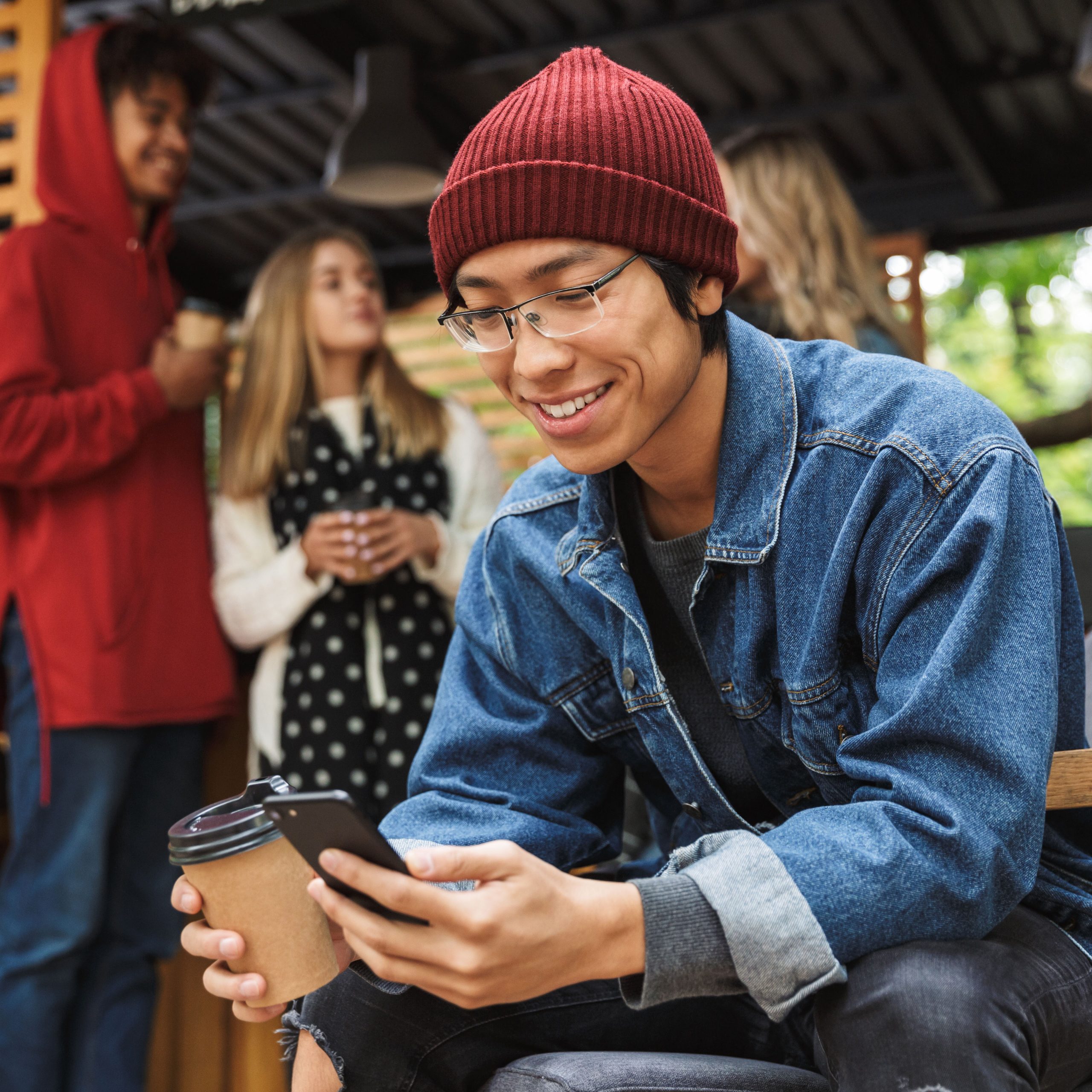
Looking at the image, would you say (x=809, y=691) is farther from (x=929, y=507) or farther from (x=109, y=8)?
(x=109, y=8)

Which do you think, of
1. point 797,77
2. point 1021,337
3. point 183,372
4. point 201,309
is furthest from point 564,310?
point 1021,337

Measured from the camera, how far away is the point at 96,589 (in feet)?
8.68

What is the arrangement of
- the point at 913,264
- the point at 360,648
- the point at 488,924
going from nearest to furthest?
the point at 488,924
the point at 360,648
the point at 913,264

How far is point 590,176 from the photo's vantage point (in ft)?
4.30

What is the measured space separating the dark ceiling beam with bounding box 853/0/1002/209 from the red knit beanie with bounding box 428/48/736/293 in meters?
4.09

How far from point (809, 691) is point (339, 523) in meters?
1.51

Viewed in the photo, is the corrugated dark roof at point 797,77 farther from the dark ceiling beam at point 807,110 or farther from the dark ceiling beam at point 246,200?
the dark ceiling beam at point 246,200

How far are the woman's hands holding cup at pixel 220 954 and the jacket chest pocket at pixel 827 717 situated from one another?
52 cm

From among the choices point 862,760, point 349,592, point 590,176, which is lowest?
point 349,592

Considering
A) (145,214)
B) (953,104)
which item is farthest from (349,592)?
(953,104)

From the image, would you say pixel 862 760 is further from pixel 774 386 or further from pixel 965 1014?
pixel 774 386

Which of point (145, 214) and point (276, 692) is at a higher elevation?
point (145, 214)

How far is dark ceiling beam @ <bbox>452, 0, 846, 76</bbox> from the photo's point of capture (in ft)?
17.0

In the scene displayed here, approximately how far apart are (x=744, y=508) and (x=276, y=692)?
1.63 meters
